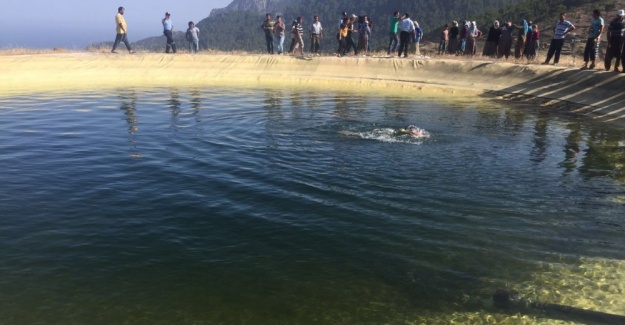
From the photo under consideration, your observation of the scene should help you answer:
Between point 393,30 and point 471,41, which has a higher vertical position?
point 393,30

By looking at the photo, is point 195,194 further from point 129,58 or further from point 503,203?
point 129,58

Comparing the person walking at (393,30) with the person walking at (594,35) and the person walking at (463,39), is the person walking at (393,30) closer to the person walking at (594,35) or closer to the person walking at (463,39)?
the person walking at (463,39)

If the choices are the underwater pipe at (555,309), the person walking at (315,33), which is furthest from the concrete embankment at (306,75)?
the underwater pipe at (555,309)

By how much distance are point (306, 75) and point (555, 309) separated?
24.9m

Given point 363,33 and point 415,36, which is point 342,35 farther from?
point 415,36

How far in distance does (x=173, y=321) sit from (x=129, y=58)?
2916 cm

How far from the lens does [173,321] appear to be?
5934 mm

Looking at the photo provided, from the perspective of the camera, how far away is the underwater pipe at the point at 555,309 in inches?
235

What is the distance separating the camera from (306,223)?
8727mm

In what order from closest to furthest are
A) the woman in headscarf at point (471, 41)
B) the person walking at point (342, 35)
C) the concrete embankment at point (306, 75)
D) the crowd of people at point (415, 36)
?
1. the concrete embankment at point (306, 75)
2. the crowd of people at point (415, 36)
3. the person walking at point (342, 35)
4. the woman in headscarf at point (471, 41)

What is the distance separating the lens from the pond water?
6363mm

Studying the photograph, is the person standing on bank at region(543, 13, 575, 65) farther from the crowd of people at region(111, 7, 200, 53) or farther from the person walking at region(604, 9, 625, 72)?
the crowd of people at region(111, 7, 200, 53)

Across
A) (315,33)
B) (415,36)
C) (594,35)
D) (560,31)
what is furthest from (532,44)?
(315,33)

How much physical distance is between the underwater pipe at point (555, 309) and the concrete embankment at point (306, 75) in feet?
54.5
